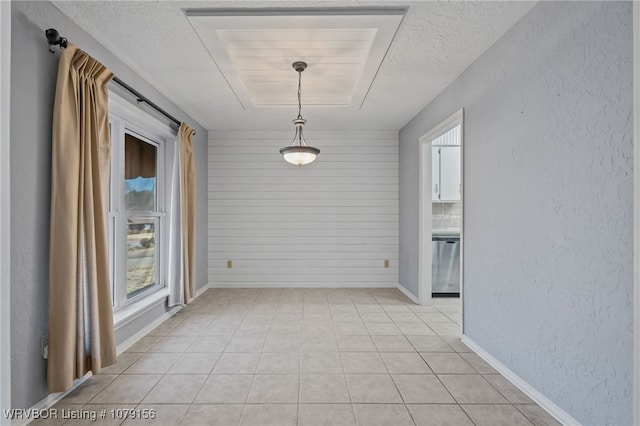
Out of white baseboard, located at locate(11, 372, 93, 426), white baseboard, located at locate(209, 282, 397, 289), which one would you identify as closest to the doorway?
white baseboard, located at locate(209, 282, 397, 289)

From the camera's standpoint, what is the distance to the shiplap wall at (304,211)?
5047 millimetres

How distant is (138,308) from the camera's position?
9.74 ft

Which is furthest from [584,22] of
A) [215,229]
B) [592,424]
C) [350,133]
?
[215,229]

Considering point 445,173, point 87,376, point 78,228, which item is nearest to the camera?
point 78,228

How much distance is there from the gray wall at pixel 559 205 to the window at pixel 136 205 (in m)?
3.04

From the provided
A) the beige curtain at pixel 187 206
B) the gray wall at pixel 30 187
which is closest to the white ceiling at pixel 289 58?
the gray wall at pixel 30 187

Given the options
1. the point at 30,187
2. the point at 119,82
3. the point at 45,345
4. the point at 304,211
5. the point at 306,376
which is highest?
the point at 119,82

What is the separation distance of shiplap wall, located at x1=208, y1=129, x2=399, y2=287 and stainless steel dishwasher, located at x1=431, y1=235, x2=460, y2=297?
2.56 ft

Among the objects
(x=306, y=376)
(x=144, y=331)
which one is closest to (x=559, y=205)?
(x=306, y=376)

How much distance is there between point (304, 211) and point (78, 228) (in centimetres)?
332

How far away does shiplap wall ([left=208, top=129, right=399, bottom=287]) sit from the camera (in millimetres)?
5047

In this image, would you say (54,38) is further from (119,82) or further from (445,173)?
(445,173)

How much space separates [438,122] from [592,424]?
110 inches

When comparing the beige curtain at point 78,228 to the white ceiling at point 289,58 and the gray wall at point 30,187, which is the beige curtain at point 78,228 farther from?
the white ceiling at point 289,58
